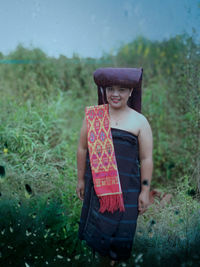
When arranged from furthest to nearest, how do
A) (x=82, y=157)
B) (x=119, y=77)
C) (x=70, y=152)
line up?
(x=70, y=152)
(x=82, y=157)
(x=119, y=77)

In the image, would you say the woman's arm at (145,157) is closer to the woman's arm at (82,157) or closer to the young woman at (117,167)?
the young woman at (117,167)

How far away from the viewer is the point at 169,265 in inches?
82.3

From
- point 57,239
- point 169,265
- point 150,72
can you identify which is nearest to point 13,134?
point 57,239

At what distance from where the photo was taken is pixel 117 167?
201 cm

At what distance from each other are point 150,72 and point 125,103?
265 centimetres

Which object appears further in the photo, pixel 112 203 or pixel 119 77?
pixel 112 203

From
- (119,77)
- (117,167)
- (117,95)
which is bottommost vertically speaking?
(117,167)

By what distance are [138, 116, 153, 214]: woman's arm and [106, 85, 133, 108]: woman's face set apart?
0.17m

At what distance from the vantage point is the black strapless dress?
6.57 feet

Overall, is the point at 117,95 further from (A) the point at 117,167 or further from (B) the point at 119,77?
(A) the point at 117,167

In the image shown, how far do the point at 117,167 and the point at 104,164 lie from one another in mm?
80

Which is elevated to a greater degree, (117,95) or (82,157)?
(117,95)

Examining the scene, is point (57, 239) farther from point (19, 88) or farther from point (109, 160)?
point (19, 88)

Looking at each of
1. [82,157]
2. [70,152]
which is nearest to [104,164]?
[82,157]
